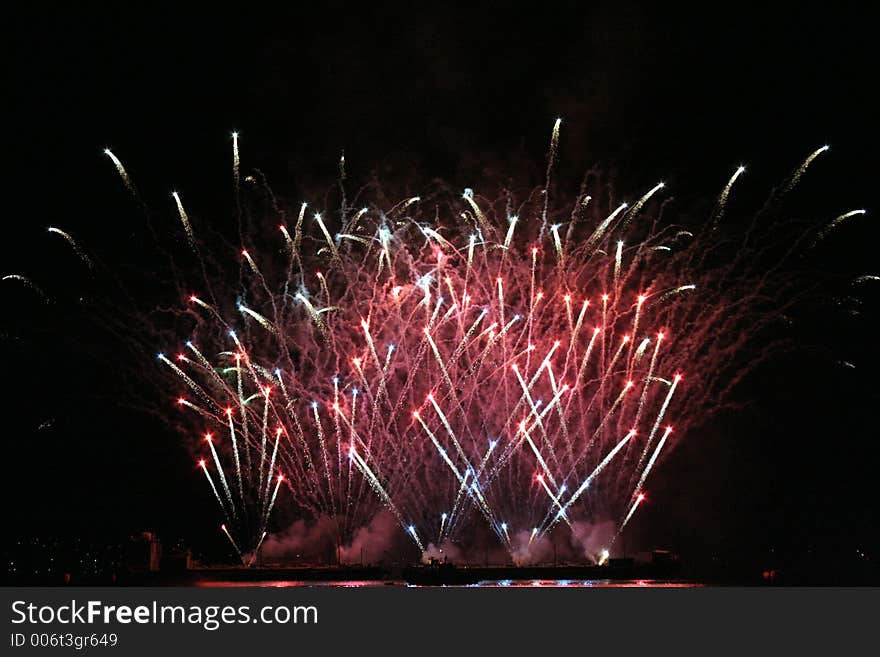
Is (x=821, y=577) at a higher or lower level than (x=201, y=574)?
lower

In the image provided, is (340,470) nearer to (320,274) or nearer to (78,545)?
(320,274)

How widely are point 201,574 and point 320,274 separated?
68.8 ft

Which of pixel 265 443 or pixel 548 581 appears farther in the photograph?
pixel 548 581

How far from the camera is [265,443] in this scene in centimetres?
3709

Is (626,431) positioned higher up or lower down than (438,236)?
lower down

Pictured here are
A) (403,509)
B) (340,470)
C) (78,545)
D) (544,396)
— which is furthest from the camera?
(78,545)

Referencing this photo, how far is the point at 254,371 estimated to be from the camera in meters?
36.1

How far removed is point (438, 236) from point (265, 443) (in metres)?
10.6

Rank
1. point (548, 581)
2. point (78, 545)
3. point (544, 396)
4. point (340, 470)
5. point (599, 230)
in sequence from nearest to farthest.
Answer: point (599, 230), point (544, 396), point (340, 470), point (548, 581), point (78, 545)

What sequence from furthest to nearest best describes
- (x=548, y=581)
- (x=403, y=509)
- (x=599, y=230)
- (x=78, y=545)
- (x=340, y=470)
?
1. (x=78, y=545)
2. (x=548, y=581)
3. (x=403, y=509)
4. (x=340, y=470)
5. (x=599, y=230)

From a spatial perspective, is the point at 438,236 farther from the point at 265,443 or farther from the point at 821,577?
the point at 821,577

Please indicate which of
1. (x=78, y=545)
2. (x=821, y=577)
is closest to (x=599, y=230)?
(x=821, y=577)

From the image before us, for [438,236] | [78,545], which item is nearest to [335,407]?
[438,236]

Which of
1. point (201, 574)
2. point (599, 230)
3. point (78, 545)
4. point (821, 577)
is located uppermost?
point (599, 230)
